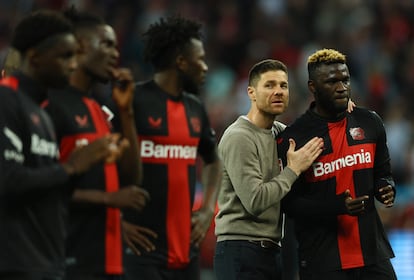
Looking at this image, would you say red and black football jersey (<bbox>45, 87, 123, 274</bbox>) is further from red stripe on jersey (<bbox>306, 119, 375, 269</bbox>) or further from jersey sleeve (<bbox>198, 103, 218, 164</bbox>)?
red stripe on jersey (<bbox>306, 119, 375, 269</bbox>)

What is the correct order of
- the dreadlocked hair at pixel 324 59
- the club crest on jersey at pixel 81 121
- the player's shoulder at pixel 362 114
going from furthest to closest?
the player's shoulder at pixel 362 114, the dreadlocked hair at pixel 324 59, the club crest on jersey at pixel 81 121

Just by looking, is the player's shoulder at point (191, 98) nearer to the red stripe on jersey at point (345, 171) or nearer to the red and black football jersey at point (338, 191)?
the red and black football jersey at point (338, 191)

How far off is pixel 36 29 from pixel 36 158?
704 mm

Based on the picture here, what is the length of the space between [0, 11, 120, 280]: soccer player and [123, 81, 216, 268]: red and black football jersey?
0.95 m

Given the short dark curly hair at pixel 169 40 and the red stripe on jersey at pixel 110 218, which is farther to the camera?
the short dark curly hair at pixel 169 40

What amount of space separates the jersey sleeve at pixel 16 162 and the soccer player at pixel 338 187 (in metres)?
2.40

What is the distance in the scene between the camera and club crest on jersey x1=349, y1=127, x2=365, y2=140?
752 cm

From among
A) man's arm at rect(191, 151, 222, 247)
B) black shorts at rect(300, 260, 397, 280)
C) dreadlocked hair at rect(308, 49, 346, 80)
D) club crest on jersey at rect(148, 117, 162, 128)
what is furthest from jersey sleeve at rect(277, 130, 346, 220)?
club crest on jersey at rect(148, 117, 162, 128)

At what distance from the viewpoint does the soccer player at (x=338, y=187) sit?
7320 millimetres

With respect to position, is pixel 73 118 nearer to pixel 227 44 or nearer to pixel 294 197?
pixel 294 197

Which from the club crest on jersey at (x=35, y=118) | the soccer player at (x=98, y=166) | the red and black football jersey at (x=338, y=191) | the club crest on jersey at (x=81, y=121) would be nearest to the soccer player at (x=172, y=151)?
the soccer player at (x=98, y=166)

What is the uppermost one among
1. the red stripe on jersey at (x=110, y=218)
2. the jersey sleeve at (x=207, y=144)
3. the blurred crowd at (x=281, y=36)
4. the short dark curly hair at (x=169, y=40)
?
the blurred crowd at (x=281, y=36)

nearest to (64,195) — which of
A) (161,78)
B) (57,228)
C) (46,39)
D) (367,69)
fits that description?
(57,228)

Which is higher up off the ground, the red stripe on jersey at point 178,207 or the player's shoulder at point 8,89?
the player's shoulder at point 8,89
